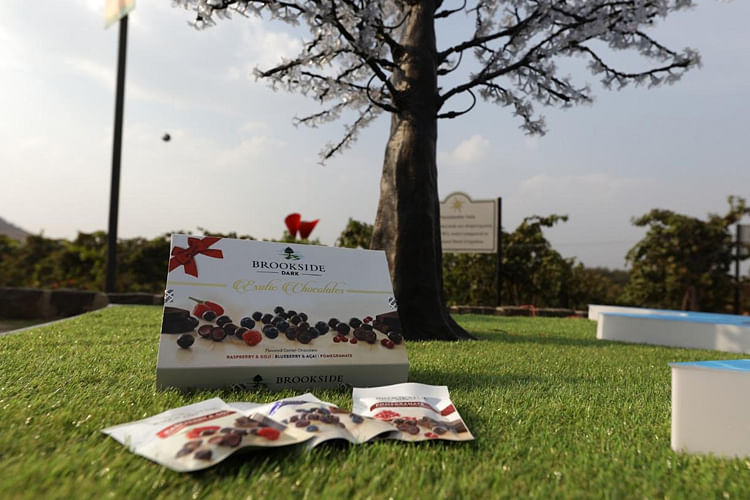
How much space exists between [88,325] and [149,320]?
2.48 ft

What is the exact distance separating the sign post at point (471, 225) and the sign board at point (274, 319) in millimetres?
10064

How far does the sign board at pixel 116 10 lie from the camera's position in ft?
32.4

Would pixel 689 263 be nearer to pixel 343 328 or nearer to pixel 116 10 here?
pixel 343 328

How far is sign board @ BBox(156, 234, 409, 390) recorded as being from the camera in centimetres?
224

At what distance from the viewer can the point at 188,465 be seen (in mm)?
1289

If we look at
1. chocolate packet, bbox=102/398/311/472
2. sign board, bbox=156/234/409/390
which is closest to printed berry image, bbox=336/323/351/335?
sign board, bbox=156/234/409/390

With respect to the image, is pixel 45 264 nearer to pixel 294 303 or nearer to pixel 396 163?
pixel 396 163

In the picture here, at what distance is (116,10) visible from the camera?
1005 centimetres

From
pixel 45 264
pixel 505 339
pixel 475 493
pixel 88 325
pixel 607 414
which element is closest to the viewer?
pixel 475 493

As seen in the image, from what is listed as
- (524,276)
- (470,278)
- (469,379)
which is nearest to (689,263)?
(524,276)

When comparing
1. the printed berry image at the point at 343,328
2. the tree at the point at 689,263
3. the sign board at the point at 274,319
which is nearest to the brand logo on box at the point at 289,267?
the sign board at the point at 274,319

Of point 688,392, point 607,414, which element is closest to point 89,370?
point 607,414

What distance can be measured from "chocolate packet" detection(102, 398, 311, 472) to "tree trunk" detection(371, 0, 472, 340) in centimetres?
332

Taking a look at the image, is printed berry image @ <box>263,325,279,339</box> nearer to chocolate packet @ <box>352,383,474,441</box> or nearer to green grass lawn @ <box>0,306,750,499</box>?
green grass lawn @ <box>0,306,750,499</box>
